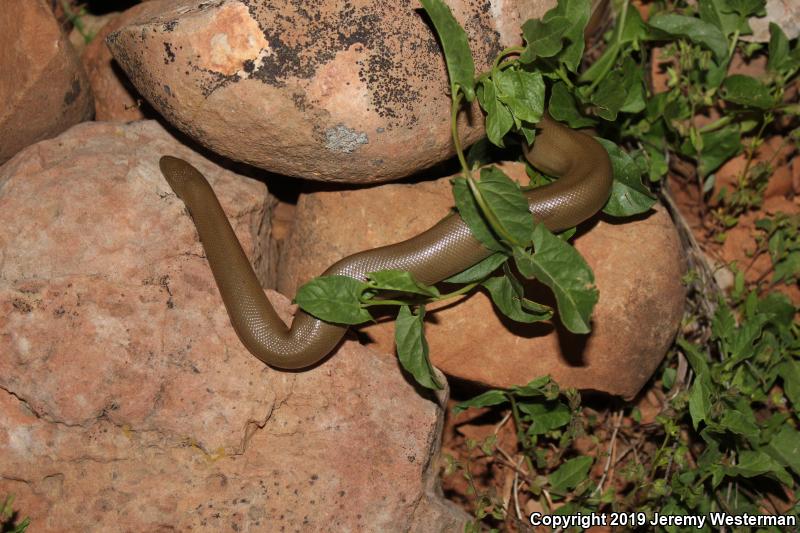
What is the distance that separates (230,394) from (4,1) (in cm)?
234

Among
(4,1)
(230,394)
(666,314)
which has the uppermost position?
(4,1)

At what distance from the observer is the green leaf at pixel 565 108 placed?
3.59 metres

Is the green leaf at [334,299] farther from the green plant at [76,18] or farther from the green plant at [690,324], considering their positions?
the green plant at [76,18]

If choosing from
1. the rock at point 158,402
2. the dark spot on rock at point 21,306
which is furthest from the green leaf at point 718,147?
the dark spot on rock at point 21,306

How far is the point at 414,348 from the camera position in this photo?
3.03 meters

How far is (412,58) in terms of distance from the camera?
122 inches

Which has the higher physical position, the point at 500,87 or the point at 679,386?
the point at 500,87

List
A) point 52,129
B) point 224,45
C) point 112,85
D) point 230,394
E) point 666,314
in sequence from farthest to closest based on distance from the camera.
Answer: point 112,85, point 52,129, point 666,314, point 230,394, point 224,45

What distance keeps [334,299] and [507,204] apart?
852 mm

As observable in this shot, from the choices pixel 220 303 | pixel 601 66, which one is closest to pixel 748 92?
pixel 601 66

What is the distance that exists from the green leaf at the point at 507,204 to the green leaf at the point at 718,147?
6.37ft

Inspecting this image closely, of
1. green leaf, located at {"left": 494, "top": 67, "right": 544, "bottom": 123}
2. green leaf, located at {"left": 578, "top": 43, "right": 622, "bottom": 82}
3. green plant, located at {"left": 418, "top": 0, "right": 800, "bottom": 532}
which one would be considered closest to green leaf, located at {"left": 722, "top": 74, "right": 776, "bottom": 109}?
green plant, located at {"left": 418, "top": 0, "right": 800, "bottom": 532}

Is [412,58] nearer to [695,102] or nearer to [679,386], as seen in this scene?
[695,102]

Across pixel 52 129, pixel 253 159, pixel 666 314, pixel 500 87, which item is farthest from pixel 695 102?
pixel 52 129
